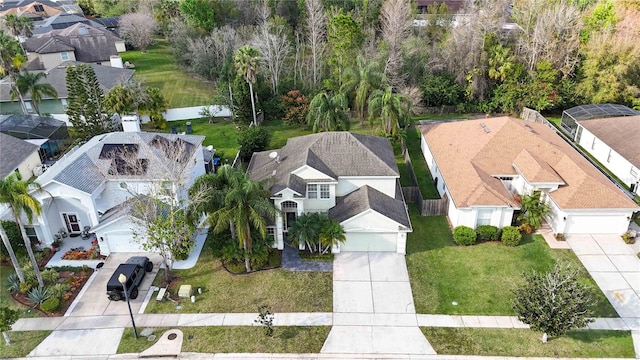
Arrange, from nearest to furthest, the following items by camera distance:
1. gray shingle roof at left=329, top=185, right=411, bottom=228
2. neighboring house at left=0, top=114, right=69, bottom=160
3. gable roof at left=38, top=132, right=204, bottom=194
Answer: gray shingle roof at left=329, top=185, right=411, bottom=228 → gable roof at left=38, top=132, right=204, bottom=194 → neighboring house at left=0, top=114, right=69, bottom=160

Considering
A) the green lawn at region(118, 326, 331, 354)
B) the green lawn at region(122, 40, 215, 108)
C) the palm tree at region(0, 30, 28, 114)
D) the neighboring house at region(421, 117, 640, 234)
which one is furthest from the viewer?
the green lawn at region(122, 40, 215, 108)

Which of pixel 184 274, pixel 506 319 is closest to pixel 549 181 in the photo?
pixel 506 319

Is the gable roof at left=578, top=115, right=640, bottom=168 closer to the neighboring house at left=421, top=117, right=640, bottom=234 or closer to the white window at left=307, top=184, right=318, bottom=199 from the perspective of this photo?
the neighboring house at left=421, top=117, right=640, bottom=234

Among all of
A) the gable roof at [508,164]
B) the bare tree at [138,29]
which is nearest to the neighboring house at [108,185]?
the gable roof at [508,164]

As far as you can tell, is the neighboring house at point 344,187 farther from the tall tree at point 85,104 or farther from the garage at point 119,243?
the tall tree at point 85,104

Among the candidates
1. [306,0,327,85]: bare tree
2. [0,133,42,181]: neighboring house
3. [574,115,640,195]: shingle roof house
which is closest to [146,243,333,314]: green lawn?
[0,133,42,181]: neighboring house

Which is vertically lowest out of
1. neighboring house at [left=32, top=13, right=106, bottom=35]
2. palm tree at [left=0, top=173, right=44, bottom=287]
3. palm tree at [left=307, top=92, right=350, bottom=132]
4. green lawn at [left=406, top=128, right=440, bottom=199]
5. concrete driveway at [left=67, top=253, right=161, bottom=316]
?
green lawn at [left=406, top=128, right=440, bottom=199]

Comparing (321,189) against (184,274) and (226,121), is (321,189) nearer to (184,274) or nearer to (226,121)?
(184,274)

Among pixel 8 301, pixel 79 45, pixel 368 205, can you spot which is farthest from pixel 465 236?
pixel 79 45
